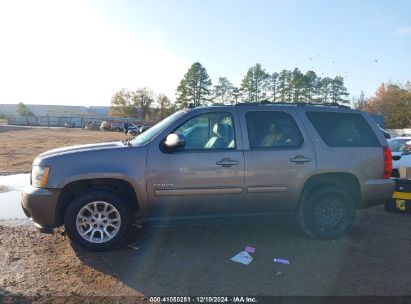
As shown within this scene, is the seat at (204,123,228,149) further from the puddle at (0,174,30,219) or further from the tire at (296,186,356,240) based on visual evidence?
the puddle at (0,174,30,219)

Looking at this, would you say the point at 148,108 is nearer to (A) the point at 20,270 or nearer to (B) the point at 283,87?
(B) the point at 283,87

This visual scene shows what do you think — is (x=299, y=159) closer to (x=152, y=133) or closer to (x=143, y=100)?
(x=152, y=133)

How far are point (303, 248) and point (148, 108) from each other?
104 meters

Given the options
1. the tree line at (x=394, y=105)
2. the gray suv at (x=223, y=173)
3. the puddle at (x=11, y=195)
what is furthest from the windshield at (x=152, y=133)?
the tree line at (x=394, y=105)

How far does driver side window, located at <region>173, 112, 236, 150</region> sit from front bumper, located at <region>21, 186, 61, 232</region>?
178 cm

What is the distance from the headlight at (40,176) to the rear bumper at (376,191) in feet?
14.3

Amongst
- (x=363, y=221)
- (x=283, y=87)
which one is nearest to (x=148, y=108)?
(x=283, y=87)

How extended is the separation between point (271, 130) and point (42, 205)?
319 cm

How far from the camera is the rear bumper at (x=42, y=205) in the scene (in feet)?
16.2

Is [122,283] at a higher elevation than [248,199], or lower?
lower

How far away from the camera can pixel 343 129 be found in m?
5.87

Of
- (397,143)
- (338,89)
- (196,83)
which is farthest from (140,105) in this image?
(397,143)

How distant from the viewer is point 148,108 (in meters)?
107

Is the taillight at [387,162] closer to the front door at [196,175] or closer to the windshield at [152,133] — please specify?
the front door at [196,175]
